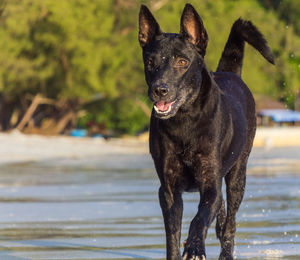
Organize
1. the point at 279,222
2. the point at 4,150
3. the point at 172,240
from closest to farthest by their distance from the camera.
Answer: the point at 172,240 < the point at 279,222 < the point at 4,150

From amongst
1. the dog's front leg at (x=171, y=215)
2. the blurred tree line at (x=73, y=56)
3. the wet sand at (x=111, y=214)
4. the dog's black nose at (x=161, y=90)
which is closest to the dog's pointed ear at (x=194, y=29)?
the dog's black nose at (x=161, y=90)

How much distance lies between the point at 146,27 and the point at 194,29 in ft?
1.32

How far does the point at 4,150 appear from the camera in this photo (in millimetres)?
29391

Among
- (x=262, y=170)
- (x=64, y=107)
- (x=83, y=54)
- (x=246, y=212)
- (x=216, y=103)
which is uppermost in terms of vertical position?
(x=216, y=103)

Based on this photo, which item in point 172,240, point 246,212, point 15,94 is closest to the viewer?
point 172,240

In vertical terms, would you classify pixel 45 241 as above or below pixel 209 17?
above

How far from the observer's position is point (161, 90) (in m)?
6.80

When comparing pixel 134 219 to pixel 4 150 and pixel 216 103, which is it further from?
pixel 4 150

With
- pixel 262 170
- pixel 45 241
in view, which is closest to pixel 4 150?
pixel 262 170

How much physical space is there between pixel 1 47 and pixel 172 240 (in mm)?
37616

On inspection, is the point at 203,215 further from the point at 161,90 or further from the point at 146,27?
the point at 146,27

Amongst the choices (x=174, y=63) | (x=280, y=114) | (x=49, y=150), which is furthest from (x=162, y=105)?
(x=280, y=114)

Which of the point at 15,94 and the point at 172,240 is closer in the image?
the point at 172,240

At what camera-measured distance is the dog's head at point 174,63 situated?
6.85 meters
